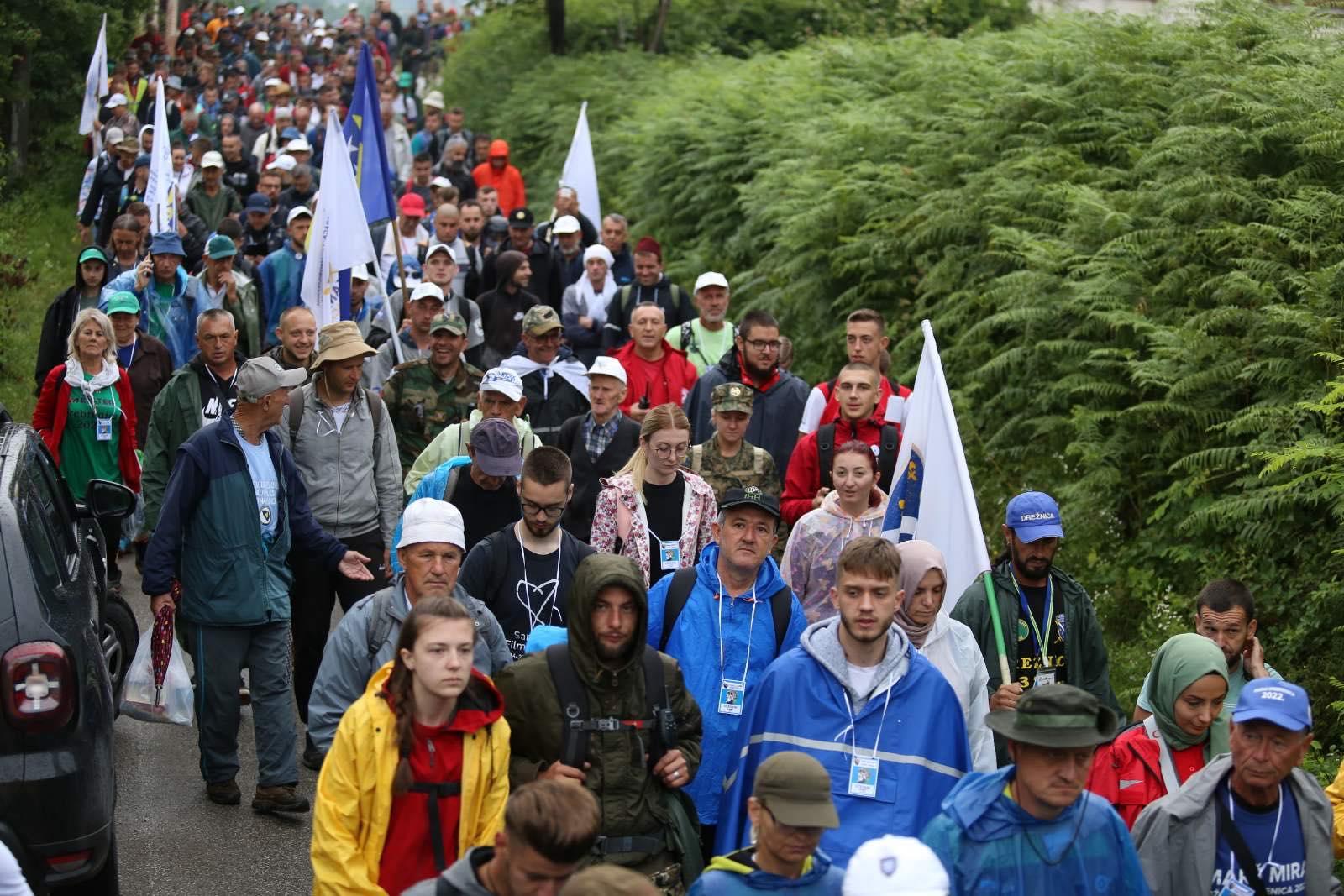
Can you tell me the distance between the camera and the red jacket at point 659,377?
12430 millimetres

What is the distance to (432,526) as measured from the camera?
22.0 feet

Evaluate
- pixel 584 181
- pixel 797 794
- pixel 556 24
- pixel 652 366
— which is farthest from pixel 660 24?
pixel 797 794

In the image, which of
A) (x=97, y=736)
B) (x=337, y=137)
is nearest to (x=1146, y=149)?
(x=337, y=137)

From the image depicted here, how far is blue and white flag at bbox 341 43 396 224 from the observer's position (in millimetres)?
15398

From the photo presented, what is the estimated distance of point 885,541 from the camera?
621 centimetres

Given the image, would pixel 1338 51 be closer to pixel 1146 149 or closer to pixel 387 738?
pixel 1146 149

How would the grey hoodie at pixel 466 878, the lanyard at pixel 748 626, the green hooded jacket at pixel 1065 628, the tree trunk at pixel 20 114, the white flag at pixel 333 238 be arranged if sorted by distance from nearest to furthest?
1. the grey hoodie at pixel 466 878
2. the lanyard at pixel 748 626
3. the green hooded jacket at pixel 1065 628
4. the white flag at pixel 333 238
5. the tree trunk at pixel 20 114

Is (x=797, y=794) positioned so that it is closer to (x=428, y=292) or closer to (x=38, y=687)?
(x=38, y=687)

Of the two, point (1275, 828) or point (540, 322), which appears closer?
point (1275, 828)

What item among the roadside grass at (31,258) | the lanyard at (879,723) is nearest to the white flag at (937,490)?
the lanyard at (879,723)

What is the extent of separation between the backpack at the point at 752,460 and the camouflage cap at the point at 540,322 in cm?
252

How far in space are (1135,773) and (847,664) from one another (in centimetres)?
120

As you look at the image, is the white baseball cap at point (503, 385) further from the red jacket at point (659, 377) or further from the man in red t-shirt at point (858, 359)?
the red jacket at point (659, 377)

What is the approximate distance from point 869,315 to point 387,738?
225 inches
